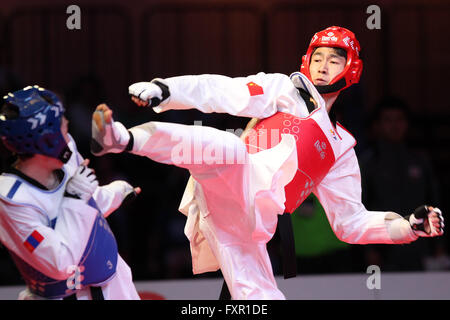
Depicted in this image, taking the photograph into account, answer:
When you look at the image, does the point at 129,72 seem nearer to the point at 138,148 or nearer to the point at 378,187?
the point at 378,187

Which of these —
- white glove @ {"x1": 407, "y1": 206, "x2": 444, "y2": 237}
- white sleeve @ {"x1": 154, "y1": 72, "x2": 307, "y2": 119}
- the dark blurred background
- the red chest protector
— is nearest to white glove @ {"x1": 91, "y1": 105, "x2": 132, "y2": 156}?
white sleeve @ {"x1": 154, "y1": 72, "x2": 307, "y2": 119}

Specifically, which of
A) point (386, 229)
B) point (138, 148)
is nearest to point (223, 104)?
point (138, 148)

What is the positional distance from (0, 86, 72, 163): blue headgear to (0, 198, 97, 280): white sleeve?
209 mm

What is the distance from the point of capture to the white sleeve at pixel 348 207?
11.2ft

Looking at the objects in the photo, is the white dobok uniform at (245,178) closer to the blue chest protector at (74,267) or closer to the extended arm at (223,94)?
the extended arm at (223,94)

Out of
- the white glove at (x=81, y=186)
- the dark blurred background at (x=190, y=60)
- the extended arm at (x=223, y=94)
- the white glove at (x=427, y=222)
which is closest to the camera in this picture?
the white glove at (x=81, y=186)

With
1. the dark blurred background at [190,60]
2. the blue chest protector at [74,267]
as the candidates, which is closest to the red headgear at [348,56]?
the blue chest protector at [74,267]

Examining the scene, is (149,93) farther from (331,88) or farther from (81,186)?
(331,88)

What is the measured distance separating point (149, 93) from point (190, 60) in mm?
3132

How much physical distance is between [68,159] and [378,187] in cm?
270

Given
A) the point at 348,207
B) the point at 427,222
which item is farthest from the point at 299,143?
the point at 427,222

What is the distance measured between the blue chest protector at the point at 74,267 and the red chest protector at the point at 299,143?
2.67 ft

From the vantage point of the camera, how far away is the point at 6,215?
259 cm

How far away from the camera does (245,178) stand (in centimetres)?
296
